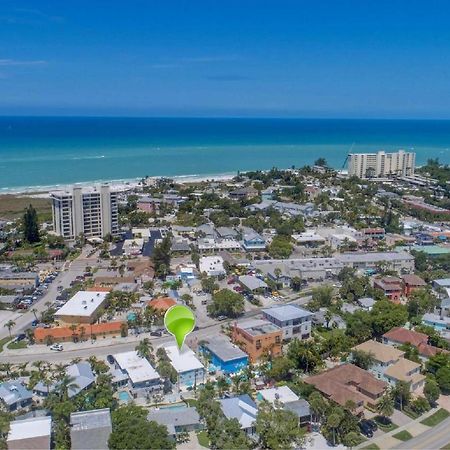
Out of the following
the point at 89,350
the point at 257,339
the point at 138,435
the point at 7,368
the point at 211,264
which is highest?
the point at 138,435

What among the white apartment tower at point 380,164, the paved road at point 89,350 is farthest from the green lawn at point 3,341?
the white apartment tower at point 380,164

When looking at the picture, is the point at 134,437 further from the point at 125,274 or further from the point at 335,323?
the point at 125,274

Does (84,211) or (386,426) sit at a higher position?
(84,211)

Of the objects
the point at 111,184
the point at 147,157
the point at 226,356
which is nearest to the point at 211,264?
the point at 226,356

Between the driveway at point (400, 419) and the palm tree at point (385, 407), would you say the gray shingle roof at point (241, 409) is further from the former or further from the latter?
the driveway at point (400, 419)

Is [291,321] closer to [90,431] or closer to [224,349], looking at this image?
[224,349]

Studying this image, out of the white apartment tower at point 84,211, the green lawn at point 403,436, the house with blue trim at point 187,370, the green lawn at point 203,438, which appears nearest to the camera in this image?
the green lawn at point 203,438
